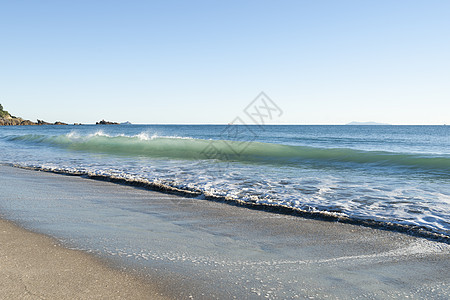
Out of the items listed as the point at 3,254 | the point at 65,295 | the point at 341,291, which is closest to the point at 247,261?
the point at 341,291

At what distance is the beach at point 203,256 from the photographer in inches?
104

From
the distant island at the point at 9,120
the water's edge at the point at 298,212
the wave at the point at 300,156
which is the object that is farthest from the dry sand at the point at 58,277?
the distant island at the point at 9,120

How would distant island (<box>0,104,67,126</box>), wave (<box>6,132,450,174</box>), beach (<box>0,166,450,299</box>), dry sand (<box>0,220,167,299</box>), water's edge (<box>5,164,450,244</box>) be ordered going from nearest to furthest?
dry sand (<box>0,220,167,299</box>) → beach (<box>0,166,450,299</box>) → water's edge (<box>5,164,450,244</box>) → wave (<box>6,132,450,174</box>) → distant island (<box>0,104,67,126</box>)

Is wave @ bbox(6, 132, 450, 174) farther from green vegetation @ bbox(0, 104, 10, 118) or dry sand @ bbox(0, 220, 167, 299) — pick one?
green vegetation @ bbox(0, 104, 10, 118)

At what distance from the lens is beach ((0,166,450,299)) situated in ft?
8.66

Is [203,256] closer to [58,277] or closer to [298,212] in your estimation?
[58,277]

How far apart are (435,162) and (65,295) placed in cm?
1411

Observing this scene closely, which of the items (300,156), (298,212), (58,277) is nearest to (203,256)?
(58,277)

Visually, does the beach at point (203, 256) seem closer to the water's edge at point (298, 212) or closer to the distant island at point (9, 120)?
the water's edge at point (298, 212)

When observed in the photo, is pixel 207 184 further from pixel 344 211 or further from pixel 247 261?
pixel 247 261

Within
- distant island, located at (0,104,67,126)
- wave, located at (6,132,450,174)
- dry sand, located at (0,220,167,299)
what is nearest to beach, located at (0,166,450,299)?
dry sand, located at (0,220,167,299)

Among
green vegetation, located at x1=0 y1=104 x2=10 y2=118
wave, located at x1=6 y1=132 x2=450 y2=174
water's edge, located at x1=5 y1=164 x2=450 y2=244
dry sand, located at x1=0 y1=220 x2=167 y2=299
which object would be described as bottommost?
dry sand, located at x1=0 y1=220 x2=167 y2=299

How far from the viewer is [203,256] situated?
336cm

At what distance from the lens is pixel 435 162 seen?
12.9 m
